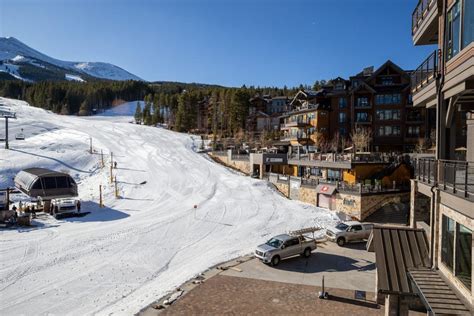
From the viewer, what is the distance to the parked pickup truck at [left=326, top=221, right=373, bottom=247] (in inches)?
1056

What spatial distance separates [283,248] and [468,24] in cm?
1620

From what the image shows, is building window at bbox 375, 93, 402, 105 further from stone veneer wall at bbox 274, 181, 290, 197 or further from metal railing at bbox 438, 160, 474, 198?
metal railing at bbox 438, 160, 474, 198

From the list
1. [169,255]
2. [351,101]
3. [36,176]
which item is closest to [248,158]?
[351,101]

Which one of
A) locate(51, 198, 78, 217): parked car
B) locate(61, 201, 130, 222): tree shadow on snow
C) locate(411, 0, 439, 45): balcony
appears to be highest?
locate(411, 0, 439, 45): balcony

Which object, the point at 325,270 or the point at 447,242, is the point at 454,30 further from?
the point at 325,270

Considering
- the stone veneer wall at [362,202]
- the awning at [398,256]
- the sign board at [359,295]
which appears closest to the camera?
the awning at [398,256]

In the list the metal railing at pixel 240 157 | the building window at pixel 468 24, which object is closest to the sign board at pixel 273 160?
the metal railing at pixel 240 157

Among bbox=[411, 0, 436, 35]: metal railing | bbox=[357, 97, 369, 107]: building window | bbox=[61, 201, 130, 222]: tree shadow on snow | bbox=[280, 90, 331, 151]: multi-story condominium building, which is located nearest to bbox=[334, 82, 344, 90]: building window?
bbox=[280, 90, 331, 151]: multi-story condominium building

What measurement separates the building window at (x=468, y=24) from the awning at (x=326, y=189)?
28862mm

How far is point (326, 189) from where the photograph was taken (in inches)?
1507

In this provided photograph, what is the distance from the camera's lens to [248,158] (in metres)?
57.0

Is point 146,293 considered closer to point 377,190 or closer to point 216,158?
point 377,190

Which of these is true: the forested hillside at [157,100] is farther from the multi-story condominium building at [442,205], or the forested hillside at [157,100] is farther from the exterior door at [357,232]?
the multi-story condominium building at [442,205]

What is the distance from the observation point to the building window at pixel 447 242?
30.6 ft
